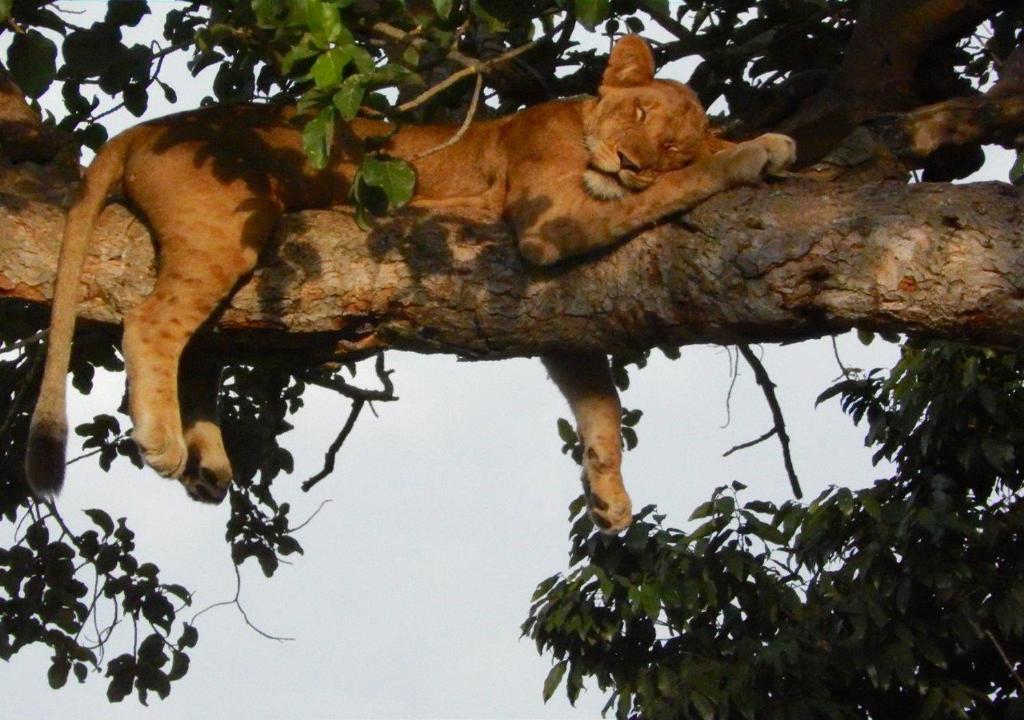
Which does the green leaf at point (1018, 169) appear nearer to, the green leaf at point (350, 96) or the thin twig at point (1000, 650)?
the thin twig at point (1000, 650)

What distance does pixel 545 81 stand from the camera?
17.0 ft

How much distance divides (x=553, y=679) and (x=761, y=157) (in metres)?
3.32

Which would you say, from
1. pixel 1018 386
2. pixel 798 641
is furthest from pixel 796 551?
pixel 1018 386

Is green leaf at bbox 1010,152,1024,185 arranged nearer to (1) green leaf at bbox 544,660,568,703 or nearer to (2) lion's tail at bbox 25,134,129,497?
(1) green leaf at bbox 544,660,568,703

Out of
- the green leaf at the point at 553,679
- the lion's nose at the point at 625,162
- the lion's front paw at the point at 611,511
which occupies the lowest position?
the lion's front paw at the point at 611,511

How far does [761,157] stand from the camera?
404 cm

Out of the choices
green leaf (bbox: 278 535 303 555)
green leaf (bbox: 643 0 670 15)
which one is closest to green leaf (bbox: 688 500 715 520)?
green leaf (bbox: 278 535 303 555)

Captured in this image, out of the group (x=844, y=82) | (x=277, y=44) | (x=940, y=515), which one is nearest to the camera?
(x=277, y=44)

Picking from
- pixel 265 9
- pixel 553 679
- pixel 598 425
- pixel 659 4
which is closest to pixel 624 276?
pixel 659 4

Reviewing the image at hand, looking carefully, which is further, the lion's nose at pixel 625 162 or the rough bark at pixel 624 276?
the lion's nose at pixel 625 162

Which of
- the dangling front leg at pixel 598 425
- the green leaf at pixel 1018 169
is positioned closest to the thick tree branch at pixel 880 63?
the green leaf at pixel 1018 169

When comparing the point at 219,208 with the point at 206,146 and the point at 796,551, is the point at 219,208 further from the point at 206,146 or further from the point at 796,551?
the point at 796,551

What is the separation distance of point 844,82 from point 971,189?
Answer: 1.25 meters

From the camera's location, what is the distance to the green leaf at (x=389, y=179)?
3.32 m
